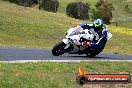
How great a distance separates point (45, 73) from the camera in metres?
14.6

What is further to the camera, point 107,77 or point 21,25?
point 21,25

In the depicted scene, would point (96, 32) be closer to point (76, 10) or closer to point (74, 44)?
point (74, 44)

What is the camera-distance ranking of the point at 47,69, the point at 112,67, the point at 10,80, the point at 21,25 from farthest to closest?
the point at 21,25 → the point at 112,67 → the point at 47,69 → the point at 10,80

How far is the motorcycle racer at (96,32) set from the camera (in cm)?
2150

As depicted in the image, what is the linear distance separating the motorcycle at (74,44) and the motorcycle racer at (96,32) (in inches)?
7.1

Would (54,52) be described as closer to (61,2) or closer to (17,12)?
(17,12)

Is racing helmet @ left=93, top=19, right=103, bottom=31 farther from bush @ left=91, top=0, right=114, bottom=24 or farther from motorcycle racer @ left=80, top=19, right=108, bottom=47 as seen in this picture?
bush @ left=91, top=0, right=114, bottom=24

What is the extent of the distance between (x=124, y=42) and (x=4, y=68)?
129 feet

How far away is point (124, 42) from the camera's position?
52.5 meters

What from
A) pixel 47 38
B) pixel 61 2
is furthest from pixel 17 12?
pixel 61 2

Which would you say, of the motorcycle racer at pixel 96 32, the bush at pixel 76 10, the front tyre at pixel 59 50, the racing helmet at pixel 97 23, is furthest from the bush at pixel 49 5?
the front tyre at pixel 59 50

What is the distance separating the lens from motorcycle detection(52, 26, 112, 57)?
2077 cm

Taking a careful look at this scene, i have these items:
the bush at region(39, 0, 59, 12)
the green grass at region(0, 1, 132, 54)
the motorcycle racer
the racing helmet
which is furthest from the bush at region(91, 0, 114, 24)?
the racing helmet

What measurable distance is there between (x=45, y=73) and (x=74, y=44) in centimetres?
671
